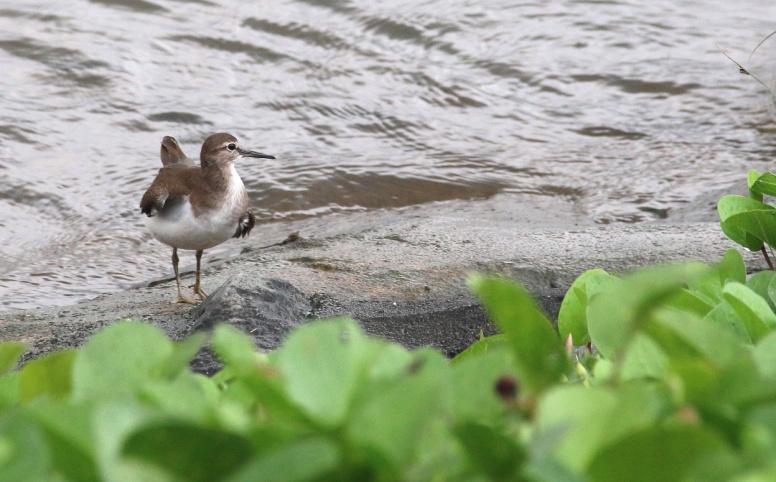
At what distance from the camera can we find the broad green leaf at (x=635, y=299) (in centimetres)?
109

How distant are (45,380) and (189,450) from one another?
0.43 metres

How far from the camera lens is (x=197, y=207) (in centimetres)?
585

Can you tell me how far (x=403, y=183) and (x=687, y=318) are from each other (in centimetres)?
692

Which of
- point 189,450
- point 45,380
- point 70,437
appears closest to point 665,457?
point 189,450

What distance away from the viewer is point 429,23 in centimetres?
1085

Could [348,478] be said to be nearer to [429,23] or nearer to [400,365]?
[400,365]

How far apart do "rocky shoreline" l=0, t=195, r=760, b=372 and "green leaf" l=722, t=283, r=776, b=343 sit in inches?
74.1

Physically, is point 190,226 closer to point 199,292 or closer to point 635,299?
point 199,292

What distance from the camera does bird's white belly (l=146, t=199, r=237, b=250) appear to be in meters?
5.84

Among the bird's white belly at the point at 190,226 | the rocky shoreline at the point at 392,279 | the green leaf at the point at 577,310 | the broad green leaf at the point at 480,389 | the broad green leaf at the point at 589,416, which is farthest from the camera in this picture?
the bird's white belly at the point at 190,226

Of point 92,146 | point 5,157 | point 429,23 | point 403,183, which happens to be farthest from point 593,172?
point 5,157

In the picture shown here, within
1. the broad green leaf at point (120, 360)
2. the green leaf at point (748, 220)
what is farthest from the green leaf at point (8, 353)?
the green leaf at point (748, 220)

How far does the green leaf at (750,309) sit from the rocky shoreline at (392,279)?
1.88 meters

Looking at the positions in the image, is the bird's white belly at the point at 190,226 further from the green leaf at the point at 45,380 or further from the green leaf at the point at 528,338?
the green leaf at the point at 528,338
